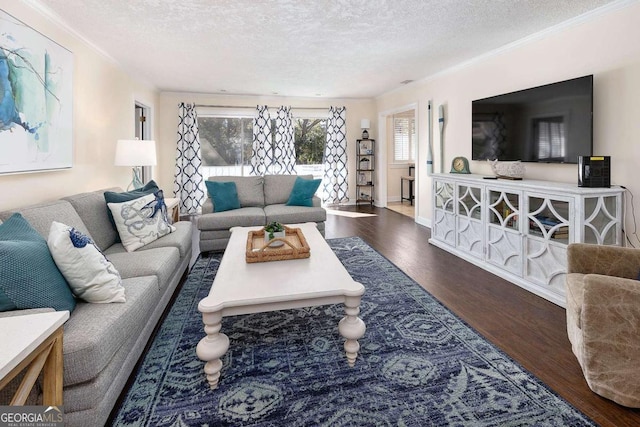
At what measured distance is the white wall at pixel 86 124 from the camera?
2707 mm

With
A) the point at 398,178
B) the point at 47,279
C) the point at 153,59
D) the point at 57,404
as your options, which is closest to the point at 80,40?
the point at 153,59

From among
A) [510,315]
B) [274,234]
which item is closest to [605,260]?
[510,315]

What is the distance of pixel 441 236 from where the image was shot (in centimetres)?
455

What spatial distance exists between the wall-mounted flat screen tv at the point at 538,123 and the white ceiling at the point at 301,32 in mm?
624

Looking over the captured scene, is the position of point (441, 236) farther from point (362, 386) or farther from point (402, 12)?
point (362, 386)

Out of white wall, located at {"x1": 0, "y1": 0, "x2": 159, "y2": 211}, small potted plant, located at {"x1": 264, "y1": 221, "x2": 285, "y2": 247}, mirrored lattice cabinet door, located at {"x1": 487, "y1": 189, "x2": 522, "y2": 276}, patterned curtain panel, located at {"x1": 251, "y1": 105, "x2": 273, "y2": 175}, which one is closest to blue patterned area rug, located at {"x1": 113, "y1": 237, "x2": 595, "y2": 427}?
small potted plant, located at {"x1": 264, "y1": 221, "x2": 285, "y2": 247}

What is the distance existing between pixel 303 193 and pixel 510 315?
2978 mm

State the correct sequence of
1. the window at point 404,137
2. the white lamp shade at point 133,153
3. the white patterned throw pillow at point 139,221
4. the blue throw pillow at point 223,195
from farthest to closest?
the window at point 404,137 < the blue throw pillow at point 223,195 < the white lamp shade at point 133,153 < the white patterned throw pillow at point 139,221

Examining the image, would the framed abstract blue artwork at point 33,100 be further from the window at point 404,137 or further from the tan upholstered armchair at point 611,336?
the window at point 404,137

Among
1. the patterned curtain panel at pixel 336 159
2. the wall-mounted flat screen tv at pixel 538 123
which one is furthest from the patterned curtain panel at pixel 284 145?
the wall-mounted flat screen tv at pixel 538 123

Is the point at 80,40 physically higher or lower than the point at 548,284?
higher

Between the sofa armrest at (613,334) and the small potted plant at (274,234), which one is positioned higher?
the small potted plant at (274,234)

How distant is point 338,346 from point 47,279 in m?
1.54

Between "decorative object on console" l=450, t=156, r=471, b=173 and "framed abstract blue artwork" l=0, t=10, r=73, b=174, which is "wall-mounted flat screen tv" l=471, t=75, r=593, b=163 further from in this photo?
"framed abstract blue artwork" l=0, t=10, r=73, b=174
